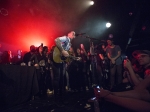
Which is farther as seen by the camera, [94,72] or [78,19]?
[78,19]

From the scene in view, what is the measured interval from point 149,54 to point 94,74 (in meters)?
4.62

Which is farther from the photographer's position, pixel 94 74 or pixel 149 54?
pixel 94 74

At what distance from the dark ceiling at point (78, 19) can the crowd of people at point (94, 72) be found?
2.20 metres

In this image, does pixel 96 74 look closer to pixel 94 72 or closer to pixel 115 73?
pixel 94 72

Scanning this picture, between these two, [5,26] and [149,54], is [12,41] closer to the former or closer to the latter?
[5,26]

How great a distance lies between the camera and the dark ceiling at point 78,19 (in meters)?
7.79

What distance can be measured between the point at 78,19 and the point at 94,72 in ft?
18.1

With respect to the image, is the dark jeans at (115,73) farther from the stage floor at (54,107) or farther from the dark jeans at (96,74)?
the stage floor at (54,107)

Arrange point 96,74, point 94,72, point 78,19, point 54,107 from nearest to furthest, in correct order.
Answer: point 54,107, point 94,72, point 96,74, point 78,19

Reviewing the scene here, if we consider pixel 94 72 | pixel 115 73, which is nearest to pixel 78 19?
pixel 94 72

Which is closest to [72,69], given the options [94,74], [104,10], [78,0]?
[94,74]

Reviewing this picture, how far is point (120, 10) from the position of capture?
456 inches

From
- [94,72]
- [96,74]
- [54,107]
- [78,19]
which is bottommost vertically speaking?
[54,107]

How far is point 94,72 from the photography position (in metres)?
6.89
